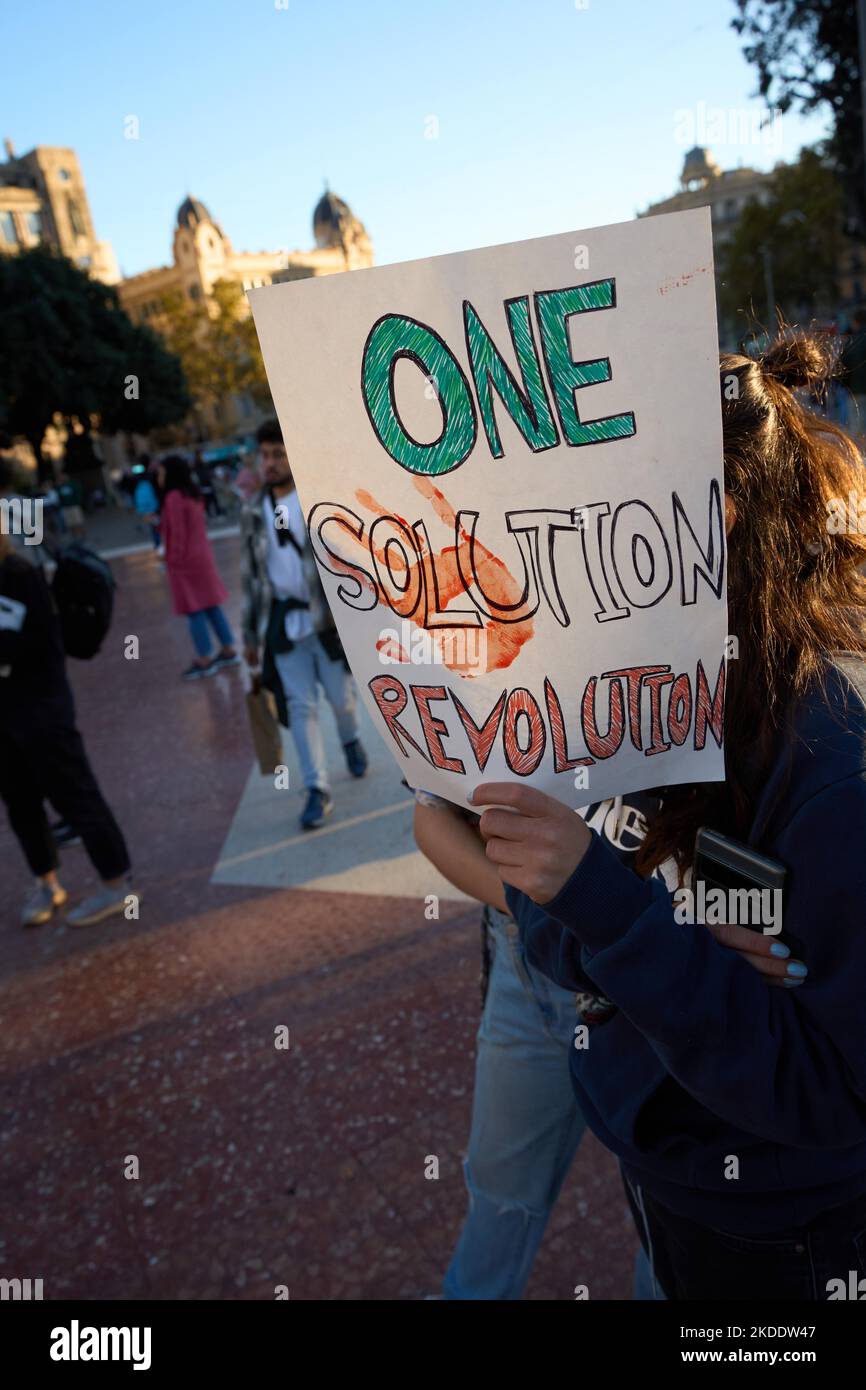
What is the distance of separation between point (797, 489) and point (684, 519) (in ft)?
0.70

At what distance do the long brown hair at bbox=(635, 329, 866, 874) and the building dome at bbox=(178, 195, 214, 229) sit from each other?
272 ft

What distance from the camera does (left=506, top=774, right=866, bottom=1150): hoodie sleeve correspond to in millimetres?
940

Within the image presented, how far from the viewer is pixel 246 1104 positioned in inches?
110

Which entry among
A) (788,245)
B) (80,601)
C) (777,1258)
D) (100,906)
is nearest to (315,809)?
(100,906)

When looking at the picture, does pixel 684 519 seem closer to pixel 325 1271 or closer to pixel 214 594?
pixel 325 1271

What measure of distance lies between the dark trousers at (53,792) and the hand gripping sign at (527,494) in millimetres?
3016

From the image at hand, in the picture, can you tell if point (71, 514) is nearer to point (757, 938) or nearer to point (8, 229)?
point (757, 938)

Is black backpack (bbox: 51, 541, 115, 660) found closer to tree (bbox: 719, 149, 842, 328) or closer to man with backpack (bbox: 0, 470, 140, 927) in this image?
man with backpack (bbox: 0, 470, 140, 927)

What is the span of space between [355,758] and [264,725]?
65 centimetres

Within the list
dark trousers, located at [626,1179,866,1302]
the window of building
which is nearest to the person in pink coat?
dark trousers, located at [626,1179,866,1302]

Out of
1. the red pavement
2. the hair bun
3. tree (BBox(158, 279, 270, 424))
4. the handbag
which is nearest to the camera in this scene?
the hair bun

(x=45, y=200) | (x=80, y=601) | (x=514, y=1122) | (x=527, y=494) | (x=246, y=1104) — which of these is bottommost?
(x=246, y=1104)

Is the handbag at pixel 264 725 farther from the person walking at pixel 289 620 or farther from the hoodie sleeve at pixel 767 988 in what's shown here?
the hoodie sleeve at pixel 767 988

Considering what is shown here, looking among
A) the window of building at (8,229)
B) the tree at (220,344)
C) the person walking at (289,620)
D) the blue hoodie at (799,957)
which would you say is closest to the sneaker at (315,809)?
the person walking at (289,620)
